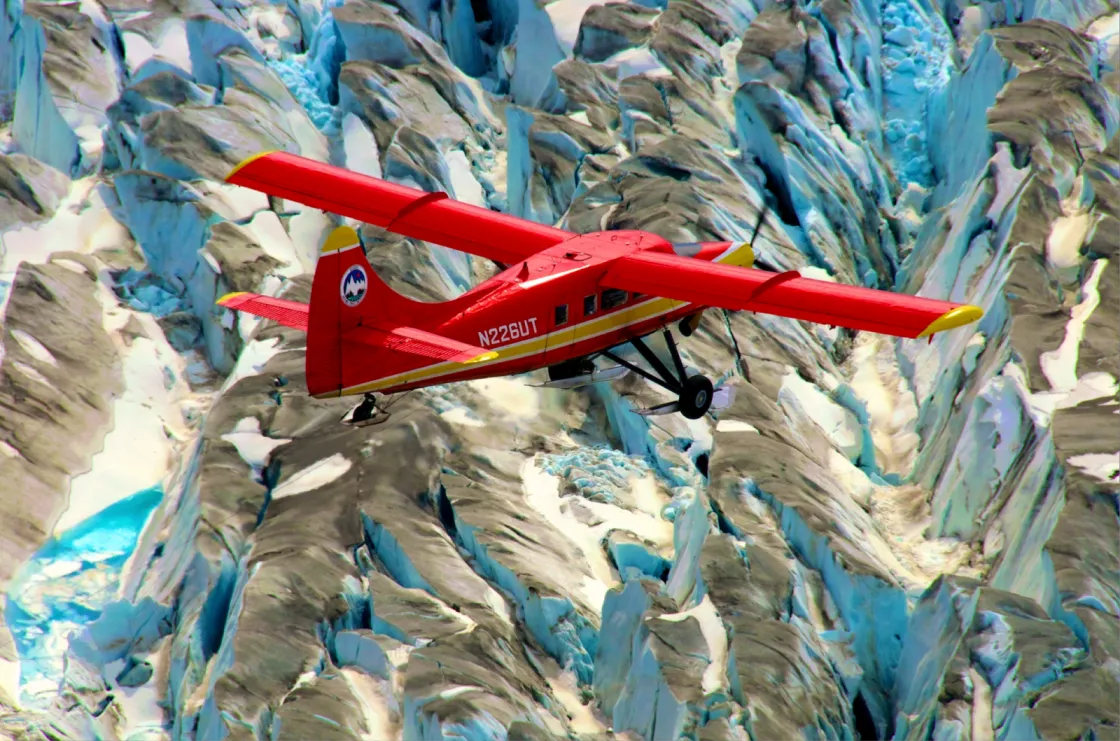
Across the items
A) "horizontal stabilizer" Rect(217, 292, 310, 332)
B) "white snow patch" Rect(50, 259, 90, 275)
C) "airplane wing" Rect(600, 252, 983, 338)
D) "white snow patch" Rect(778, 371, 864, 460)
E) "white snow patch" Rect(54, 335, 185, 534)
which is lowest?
"white snow patch" Rect(54, 335, 185, 534)

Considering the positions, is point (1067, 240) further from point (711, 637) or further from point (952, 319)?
point (952, 319)

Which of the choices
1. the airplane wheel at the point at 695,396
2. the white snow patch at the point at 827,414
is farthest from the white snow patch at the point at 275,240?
the airplane wheel at the point at 695,396

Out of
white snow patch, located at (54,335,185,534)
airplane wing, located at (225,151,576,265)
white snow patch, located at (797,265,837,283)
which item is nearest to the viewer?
airplane wing, located at (225,151,576,265)

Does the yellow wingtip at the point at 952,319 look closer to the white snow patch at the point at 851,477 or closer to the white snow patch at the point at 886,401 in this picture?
the white snow patch at the point at 851,477

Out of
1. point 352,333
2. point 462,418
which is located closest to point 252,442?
point 462,418

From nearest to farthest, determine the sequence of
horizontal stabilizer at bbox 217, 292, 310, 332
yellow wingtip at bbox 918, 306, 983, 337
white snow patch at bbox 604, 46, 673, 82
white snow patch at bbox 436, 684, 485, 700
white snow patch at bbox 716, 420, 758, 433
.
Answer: yellow wingtip at bbox 918, 306, 983, 337
horizontal stabilizer at bbox 217, 292, 310, 332
white snow patch at bbox 436, 684, 485, 700
white snow patch at bbox 716, 420, 758, 433
white snow patch at bbox 604, 46, 673, 82

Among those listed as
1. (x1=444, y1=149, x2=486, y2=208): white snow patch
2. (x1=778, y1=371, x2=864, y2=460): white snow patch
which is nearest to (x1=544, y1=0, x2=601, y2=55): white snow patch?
(x1=444, y1=149, x2=486, y2=208): white snow patch

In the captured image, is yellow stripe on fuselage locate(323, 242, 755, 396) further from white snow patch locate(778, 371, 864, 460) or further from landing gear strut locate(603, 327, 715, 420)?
white snow patch locate(778, 371, 864, 460)

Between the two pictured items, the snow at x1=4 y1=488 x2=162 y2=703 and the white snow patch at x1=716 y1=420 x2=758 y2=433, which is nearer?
the snow at x1=4 y1=488 x2=162 y2=703
